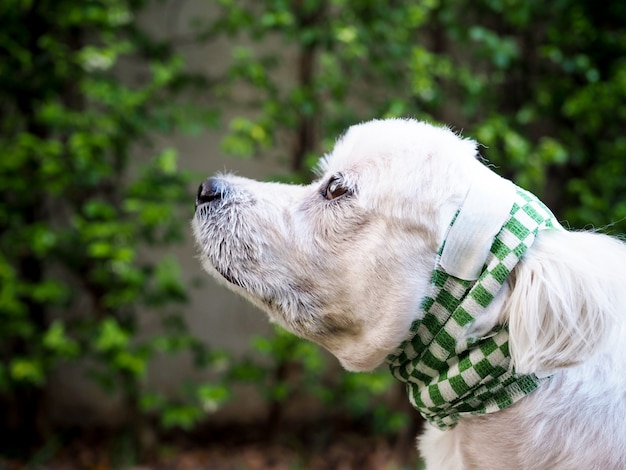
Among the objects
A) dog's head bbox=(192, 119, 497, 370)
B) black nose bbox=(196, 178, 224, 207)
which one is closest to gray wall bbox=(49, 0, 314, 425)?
black nose bbox=(196, 178, 224, 207)

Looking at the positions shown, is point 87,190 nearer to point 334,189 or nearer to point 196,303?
point 196,303

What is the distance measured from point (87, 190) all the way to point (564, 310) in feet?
8.81

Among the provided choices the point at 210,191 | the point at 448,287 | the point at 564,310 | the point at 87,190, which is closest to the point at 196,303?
the point at 87,190

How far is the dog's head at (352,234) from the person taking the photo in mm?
1288

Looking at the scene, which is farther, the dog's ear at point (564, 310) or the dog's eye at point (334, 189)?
the dog's eye at point (334, 189)

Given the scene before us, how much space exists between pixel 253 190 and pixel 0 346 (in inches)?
97.2

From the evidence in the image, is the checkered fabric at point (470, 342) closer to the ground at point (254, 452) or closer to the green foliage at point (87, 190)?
the green foliage at point (87, 190)

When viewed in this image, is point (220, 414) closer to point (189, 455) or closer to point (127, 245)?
point (189, 455)

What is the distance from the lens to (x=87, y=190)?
10.6 feet

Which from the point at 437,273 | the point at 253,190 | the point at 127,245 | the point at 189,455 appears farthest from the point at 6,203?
the point at 437,273

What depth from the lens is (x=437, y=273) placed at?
1250 millimetres

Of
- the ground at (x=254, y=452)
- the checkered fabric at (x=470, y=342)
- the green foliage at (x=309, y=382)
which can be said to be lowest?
the ground at (x=254, y=452)

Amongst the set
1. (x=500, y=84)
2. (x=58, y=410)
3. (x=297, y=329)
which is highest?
(x=500, y=84)

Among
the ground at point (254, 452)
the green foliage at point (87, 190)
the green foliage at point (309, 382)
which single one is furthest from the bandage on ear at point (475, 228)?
the ground at point (254, 452)
